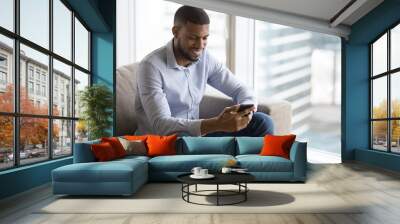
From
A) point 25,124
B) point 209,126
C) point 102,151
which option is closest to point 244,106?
point 209,126

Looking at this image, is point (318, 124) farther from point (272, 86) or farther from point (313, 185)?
point (313, 185)

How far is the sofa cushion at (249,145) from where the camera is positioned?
6.66 m

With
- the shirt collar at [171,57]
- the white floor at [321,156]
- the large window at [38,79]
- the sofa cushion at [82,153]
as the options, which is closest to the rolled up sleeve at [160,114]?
the shirt collar at [171,57]

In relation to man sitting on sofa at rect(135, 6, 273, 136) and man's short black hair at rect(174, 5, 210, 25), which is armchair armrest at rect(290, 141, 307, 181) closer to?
man sitting on sofa at rect(135, 6, 273, 136)

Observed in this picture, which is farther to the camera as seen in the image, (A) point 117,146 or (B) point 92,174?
(A) point 117,146

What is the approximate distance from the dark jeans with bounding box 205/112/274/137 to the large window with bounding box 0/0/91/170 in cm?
265

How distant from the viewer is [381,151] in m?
8.55

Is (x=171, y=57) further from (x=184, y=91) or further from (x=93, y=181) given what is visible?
(x=93, y=181)

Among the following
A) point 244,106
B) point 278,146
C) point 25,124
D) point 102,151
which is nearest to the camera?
point 25,124

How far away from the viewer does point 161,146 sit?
6.52m

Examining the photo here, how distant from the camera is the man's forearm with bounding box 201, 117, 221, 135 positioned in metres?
7.62

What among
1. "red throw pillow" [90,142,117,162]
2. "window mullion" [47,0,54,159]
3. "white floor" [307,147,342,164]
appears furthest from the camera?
→ "white floor" [307,147,342,164]

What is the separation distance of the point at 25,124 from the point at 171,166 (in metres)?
2.04

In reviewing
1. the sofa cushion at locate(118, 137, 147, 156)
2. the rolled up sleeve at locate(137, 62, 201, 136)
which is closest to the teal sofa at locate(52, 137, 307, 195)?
the sofa cushion at locate(118, 137, 147, 156)
